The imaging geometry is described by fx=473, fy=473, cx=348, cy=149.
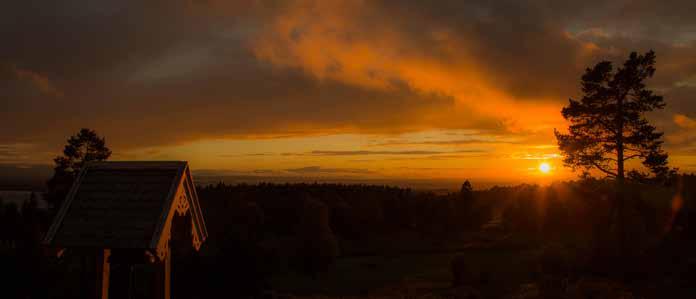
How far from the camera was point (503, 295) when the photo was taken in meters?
26.8

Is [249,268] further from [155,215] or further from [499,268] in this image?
[499,268]

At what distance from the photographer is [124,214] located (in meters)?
8.73

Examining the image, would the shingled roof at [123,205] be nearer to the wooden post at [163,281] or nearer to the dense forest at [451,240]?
the wooden post at [163,281]

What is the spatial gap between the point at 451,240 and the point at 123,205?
2484 inches

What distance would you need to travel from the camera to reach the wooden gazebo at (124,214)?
8430 mm

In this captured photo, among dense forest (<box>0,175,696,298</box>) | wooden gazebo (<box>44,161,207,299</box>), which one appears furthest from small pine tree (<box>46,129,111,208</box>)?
wooden gazebo (<box>44,161,207,299</box>)

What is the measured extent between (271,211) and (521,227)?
49.7m

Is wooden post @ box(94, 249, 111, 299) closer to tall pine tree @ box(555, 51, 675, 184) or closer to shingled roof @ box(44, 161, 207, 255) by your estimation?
shingled roof @ box(44, 161, 207, 255)

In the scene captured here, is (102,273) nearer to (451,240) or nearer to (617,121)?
(617,121)

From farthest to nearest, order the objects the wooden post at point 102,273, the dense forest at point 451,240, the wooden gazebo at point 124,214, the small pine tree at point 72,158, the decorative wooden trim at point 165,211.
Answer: the small pine tree at point 72,158 → the dense forest at point 451,240 → the wooden post at point 102,273 → the wooden gazebo at point 124,214 → the decorative wooden trim at point 165,211

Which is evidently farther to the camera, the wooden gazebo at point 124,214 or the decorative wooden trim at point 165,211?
the wooden gazebo at point 124,214

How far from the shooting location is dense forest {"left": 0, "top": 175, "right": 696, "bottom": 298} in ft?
73.0

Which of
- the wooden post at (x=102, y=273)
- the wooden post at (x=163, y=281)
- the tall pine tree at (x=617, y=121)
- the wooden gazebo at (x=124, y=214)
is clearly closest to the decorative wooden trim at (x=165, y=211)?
the wooden gazebo at (x=124, y=214)

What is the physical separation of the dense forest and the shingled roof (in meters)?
6.96
